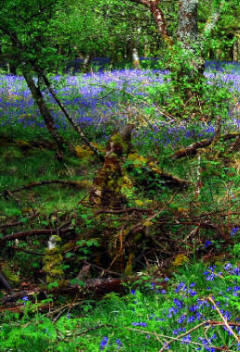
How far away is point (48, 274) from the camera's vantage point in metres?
4.00

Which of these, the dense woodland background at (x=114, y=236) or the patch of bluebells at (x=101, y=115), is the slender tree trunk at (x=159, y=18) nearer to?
Answer: the patch of bluebells at (x=101, y=115)

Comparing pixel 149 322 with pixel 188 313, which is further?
pixel 188 313

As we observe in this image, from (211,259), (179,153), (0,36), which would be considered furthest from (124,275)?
(0,36)

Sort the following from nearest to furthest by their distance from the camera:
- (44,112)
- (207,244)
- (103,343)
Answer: (103,343)
(207,244)
(44,112)

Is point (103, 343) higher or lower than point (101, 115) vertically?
lower

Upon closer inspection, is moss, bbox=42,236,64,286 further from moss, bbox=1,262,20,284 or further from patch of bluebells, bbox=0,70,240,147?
patch of bluebells, bbox=0,70,240,147

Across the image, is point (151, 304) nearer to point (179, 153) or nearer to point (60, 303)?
point (60, 303)

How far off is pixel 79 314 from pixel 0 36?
16.2 feet

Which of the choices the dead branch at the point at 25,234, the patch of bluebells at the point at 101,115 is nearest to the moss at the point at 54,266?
the dead branch at the point at 25,234

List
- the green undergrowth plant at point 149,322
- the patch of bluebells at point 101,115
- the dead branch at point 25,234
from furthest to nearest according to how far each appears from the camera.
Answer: the patch of bluebells at point 101,115, the dead branch at point 25,234, the green undergrowth plant at point 149,322

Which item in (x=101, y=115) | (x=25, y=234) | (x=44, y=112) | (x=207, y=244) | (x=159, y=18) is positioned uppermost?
(x=159, y=18)

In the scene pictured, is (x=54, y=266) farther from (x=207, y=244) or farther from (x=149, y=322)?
(x=207, y=244)

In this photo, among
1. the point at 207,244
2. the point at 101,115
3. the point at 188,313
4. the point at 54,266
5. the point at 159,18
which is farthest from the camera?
the point at 159,18

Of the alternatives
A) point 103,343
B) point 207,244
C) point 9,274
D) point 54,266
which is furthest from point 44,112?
point 103,343
